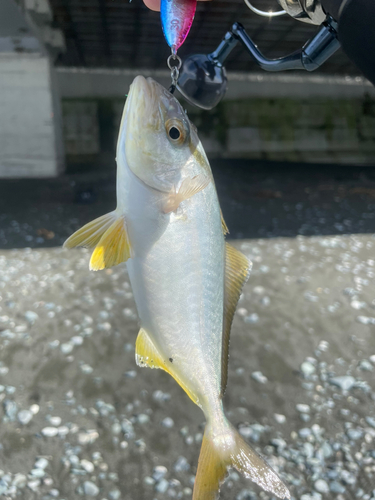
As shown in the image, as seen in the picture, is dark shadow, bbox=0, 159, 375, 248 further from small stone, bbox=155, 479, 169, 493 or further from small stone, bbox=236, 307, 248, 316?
small stone, bbox=155, 479, 169, 493

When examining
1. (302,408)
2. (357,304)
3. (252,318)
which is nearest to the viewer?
(302,408)

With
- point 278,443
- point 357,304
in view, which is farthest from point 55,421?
point 357,304

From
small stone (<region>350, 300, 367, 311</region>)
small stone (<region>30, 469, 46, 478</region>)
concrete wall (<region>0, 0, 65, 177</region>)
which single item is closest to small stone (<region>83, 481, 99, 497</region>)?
small stone (<region>30, 469, 46, 478</region>)

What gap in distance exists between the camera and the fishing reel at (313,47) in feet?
3.48

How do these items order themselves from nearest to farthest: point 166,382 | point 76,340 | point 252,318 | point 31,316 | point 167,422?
point 167,422
point 166,382
point 76,340
point 31,316
point 252,318

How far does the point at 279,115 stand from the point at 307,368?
12.2 meters

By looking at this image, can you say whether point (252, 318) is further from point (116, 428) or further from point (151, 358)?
point (151, 358)

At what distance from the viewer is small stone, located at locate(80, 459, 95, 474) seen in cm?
272

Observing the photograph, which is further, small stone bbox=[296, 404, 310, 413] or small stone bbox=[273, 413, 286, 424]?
small stone bbox=[296, 404, 310, 413]

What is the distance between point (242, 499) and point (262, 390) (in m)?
1.06

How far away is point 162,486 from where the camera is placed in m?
2.62

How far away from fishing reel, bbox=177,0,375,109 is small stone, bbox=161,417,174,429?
2.49 metres

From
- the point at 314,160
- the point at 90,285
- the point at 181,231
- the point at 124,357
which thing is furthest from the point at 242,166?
the point at 181,231

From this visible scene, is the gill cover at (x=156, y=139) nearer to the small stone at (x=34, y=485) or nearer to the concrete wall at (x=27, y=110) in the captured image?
the small stone at (x=34, y=485)
